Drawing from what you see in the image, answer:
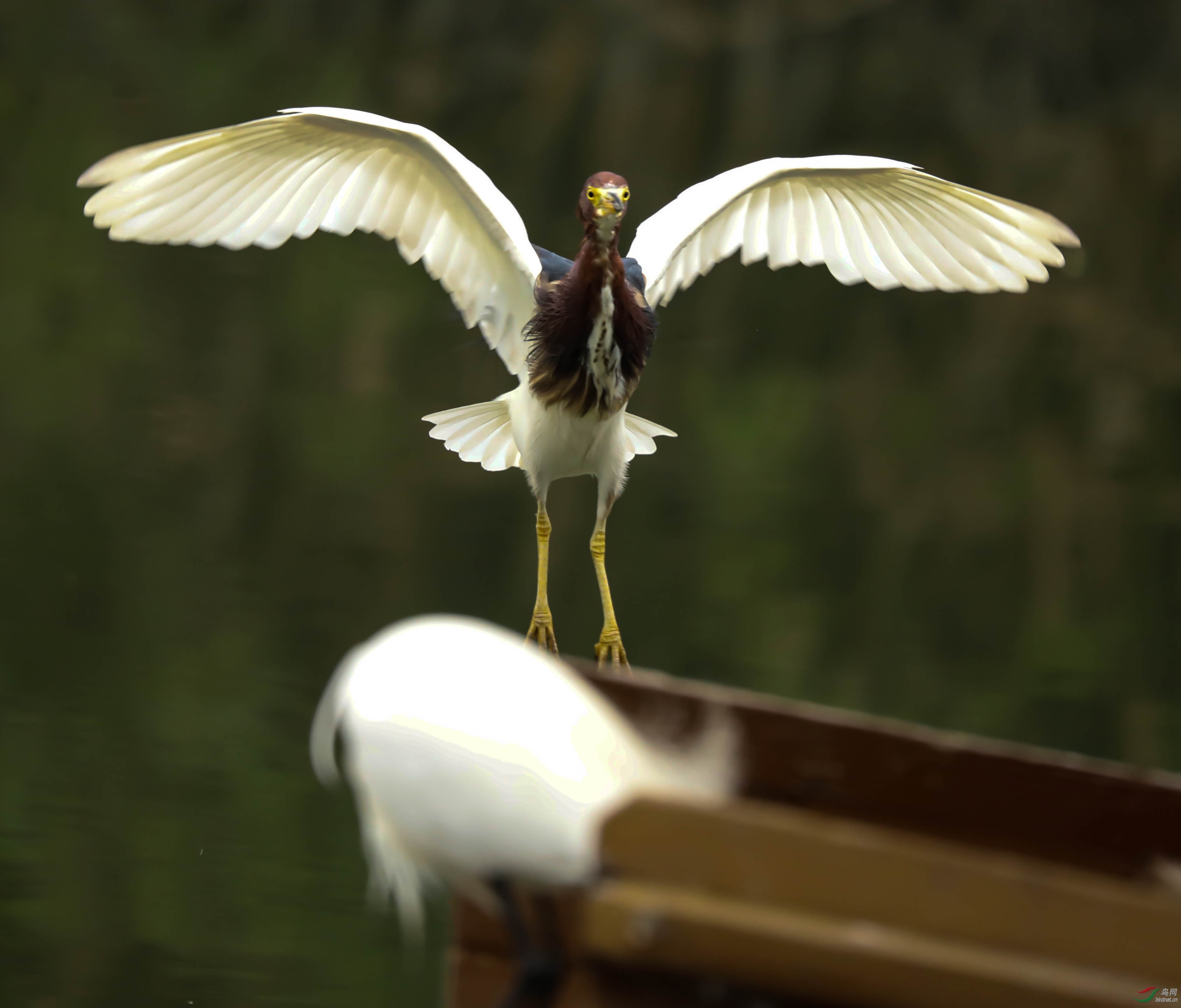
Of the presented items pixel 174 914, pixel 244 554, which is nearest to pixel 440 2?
pixel 244 554

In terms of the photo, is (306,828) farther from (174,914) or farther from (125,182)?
(125,182)

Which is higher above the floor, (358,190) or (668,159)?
(668,159)

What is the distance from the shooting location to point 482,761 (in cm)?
142

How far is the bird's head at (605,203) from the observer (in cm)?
275

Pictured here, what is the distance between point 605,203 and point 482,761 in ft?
5.00

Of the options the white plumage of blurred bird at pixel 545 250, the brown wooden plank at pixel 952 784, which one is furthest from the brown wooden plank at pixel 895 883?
the white plumage of blurred bird at pixel 545 250

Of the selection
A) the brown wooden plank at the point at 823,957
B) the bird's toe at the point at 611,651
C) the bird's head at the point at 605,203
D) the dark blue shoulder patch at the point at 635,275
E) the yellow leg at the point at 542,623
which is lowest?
the brown wooden plank at the point at 823,957

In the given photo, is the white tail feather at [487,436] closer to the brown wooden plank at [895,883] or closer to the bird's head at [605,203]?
the bird's head at [605,203]

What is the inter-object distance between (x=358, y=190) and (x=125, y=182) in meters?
0.44

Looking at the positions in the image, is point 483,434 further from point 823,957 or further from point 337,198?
point 823,957

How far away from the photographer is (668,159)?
9906mm

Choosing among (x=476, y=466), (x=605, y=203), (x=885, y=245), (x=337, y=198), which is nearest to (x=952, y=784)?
(x=605, y=203)

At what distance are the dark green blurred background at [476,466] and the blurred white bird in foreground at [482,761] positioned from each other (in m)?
1.57

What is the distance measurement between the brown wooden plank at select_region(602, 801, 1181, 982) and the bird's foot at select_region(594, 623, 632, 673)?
4.80ft
